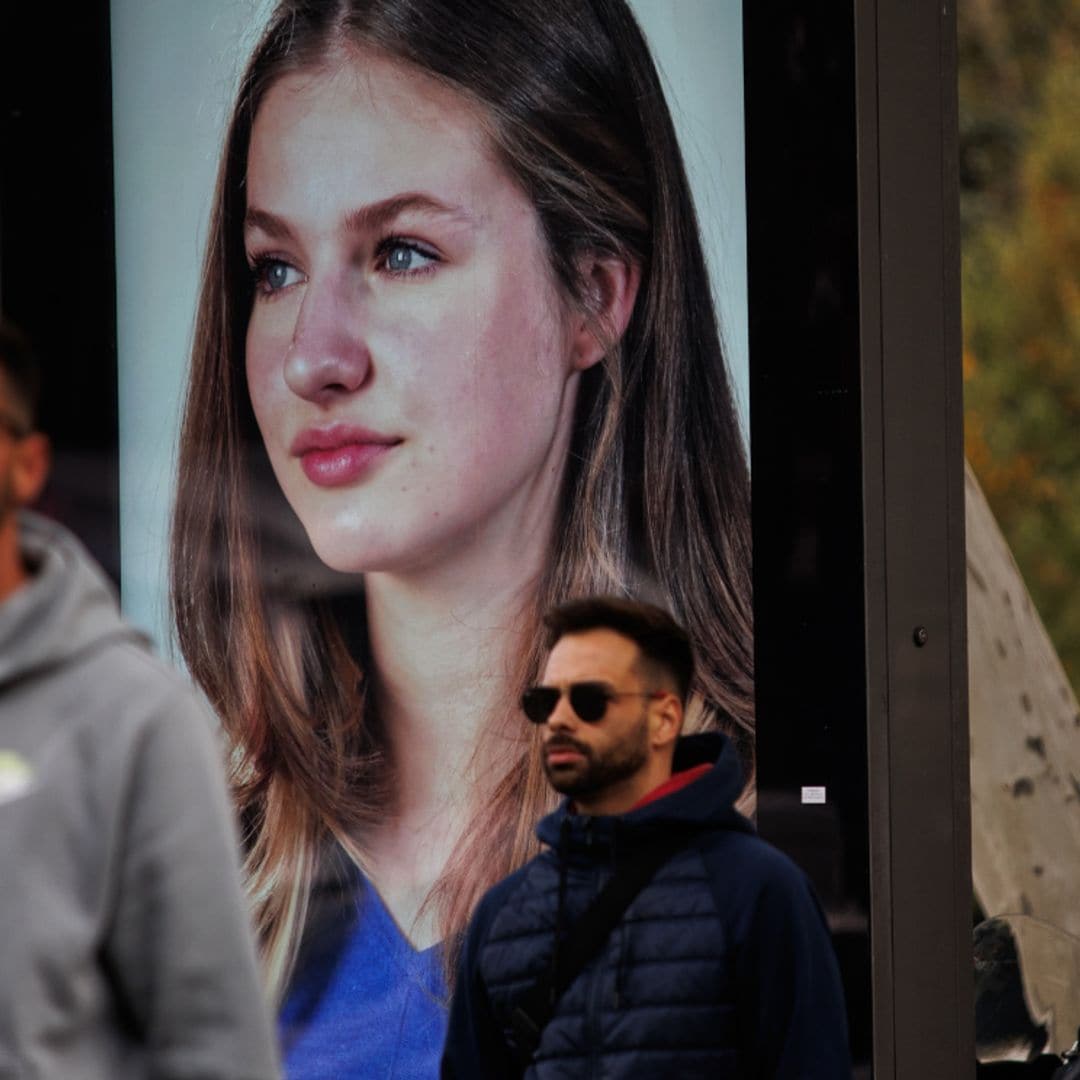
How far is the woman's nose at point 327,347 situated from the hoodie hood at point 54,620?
2.56 m

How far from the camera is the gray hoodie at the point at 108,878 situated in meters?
2.40

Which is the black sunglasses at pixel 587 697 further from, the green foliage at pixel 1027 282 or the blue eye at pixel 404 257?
the green foliage at pixel 1027 282

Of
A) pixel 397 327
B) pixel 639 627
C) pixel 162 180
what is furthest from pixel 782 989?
pixel 162 180

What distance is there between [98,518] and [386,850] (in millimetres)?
1160

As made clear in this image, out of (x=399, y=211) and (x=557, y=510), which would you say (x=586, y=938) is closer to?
(x=557, y=510)

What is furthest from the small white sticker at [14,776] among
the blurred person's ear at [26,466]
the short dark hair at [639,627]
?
the short dark hair at [639,627]

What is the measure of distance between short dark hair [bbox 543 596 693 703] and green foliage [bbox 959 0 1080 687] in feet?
4.08

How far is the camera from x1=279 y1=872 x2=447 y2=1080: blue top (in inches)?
199

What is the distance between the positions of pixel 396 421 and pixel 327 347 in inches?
10.5

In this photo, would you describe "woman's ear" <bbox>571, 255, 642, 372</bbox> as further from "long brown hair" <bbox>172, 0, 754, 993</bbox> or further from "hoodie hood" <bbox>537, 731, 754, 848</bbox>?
"hoodie hood" <bbox>537, 731, 754, 848</bbox>

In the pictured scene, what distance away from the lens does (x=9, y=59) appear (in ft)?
16.6

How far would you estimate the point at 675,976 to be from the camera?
4.23 meters

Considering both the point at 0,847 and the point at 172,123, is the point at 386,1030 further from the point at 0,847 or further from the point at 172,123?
the point at 0,847

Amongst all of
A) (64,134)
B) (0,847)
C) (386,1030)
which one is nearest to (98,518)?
(64,134)
